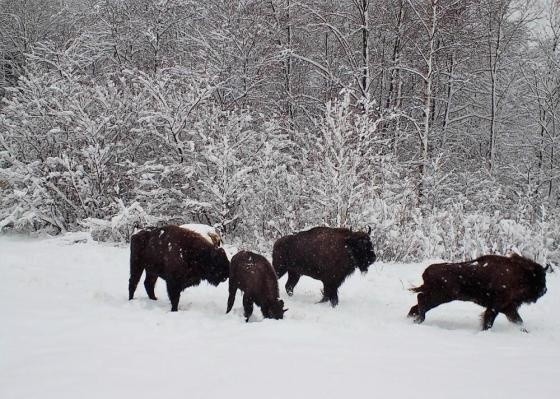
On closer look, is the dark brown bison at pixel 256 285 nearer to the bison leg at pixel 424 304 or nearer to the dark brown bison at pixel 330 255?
the dark brown bison at pixel 330 255

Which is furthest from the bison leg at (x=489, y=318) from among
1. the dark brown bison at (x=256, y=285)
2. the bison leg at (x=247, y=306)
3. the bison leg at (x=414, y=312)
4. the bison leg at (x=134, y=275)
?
the bison leg at (x=134, y=275)

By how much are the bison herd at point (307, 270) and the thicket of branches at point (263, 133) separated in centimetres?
410

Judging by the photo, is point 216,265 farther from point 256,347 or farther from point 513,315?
point 513,315

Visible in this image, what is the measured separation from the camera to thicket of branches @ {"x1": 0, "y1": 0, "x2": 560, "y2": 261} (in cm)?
1325

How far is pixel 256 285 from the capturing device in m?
6.76

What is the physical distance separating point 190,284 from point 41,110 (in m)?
12.4

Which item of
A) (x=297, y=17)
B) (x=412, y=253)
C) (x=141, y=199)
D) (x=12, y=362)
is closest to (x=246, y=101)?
(x=297, y=17)

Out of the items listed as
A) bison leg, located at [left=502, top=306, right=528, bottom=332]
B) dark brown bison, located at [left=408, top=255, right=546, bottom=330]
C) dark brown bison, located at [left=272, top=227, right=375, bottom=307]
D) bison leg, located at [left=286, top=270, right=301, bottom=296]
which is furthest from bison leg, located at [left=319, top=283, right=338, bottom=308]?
bison leg, located at [left=502, top=306, right=528, bottom=332]

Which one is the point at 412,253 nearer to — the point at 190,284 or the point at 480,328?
the point at 480,328

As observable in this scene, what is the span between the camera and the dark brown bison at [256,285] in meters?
6.73

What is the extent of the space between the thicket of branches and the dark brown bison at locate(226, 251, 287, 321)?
5.76 meters

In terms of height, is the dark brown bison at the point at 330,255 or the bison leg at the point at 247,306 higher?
the dark brown bison at the point at 330,255

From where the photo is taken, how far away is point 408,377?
412 centimetres

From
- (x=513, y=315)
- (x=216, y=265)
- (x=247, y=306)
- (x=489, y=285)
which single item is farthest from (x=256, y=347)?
(x=513, y=315)
